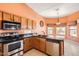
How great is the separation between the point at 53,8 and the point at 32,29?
0.62 metres

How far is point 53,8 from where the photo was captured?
1843 millimetres

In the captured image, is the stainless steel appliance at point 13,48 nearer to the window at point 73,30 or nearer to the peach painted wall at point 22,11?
the peach painted wall at point 22,11

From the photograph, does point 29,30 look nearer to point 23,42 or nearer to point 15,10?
point 23,42

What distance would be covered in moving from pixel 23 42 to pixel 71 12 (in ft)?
3.78

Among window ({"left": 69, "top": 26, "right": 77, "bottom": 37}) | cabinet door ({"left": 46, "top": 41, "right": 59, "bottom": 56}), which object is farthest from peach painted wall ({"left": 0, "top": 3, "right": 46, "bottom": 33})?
window ({"left": 69, "top": 26, "right": 77, "bottom": 37})

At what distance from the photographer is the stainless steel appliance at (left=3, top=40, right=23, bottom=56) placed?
1710 millimetres

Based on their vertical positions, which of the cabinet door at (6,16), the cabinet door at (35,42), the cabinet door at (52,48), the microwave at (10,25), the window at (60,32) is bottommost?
the cabinet door at (52,48)

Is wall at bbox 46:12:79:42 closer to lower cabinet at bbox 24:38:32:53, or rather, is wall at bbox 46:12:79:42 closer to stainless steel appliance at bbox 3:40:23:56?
lower cabinet at bbox 24:38:32:53

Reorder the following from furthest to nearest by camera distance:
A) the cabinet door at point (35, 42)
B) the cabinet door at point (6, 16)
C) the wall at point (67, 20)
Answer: the cabinet door at point (35, 42), the wall at point (67, 20), the cabinet door at point (6, 16)

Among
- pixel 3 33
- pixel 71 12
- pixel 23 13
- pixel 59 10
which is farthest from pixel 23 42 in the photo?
pixel 71 12

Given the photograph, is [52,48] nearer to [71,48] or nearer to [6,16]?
[71,48]

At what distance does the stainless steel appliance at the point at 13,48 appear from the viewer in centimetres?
171

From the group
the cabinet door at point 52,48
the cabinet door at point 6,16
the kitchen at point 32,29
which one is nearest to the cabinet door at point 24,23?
the kitchen at point 32,29

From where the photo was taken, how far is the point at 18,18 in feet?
5.90
